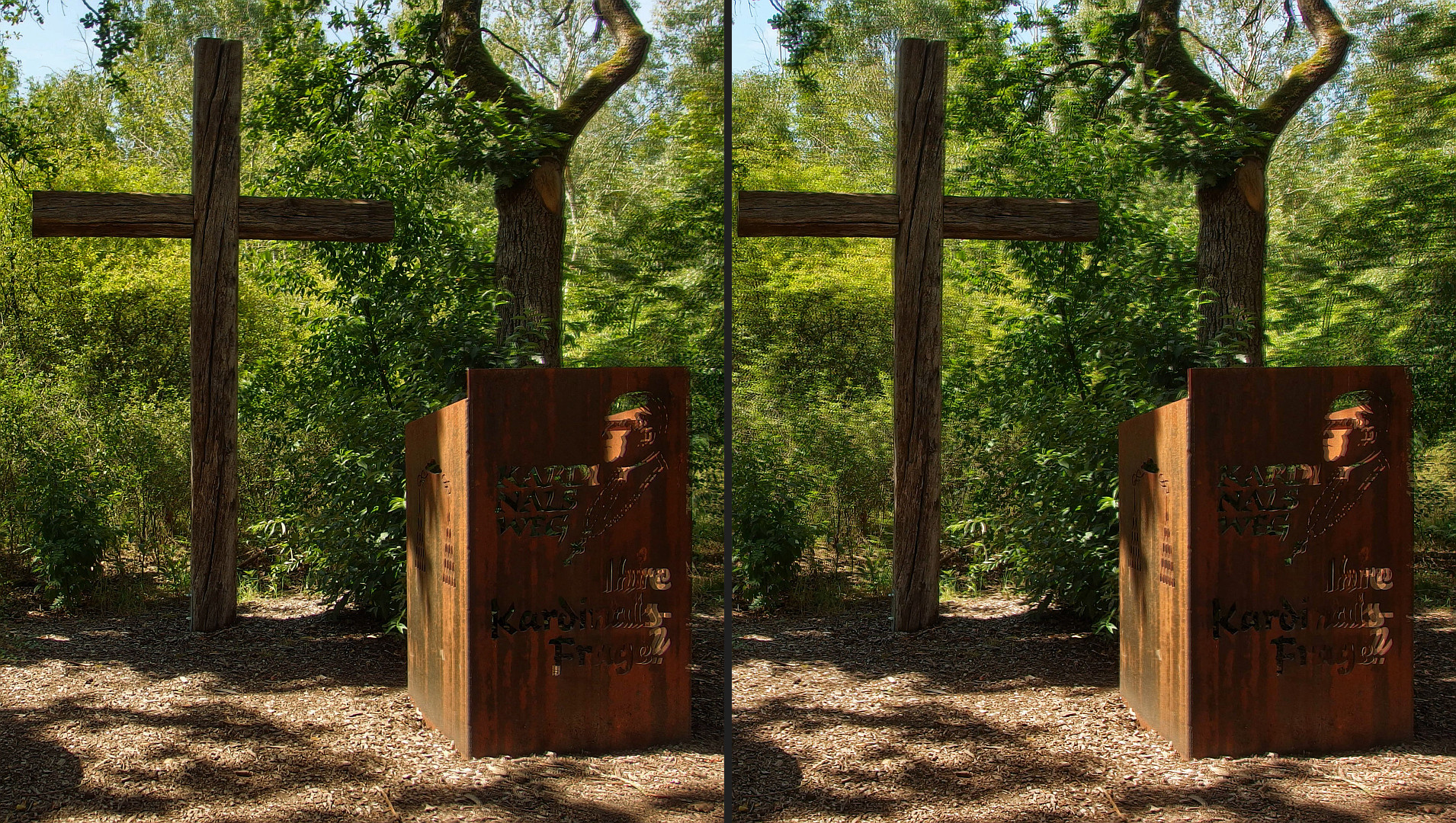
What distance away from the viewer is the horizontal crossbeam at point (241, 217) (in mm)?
4480

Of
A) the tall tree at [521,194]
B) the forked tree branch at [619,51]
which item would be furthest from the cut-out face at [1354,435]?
the tall tree at [521,194]

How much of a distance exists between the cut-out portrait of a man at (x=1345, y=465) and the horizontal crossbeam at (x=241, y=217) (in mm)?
3812

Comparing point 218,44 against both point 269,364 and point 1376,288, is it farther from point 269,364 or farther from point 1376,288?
point 1376,288

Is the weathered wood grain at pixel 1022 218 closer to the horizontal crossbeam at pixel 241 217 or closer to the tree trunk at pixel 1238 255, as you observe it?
the tree trunk at pixel 1238 255

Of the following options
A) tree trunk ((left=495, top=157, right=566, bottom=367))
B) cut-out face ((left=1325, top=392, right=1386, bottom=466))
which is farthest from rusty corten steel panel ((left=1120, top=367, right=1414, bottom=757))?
tree trunk ((left=495, top=157, right=566, bottom=367))

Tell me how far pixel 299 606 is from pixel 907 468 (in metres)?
3.04

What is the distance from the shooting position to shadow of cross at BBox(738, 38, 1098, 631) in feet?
13.0

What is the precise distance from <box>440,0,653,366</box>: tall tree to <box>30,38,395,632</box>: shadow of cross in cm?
60

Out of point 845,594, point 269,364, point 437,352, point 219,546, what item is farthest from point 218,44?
point 845,594

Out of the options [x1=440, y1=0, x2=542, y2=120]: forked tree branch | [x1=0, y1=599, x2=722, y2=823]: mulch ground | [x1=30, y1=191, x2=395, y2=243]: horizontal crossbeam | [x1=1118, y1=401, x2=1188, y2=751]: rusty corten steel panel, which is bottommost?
[x1=0, y1=599, x2=722, y2=823]: mulch ground

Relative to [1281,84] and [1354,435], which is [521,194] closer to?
[1281,84]

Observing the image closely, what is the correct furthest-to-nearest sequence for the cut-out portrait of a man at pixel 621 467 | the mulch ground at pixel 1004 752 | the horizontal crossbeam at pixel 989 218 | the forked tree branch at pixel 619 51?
the horizontal crossbeam at pixel 989 218, the forked tree branch at pixel 619 51, the cut-out portrait of a man at pixel 621 467, the mulch ground at pixel 1004 752

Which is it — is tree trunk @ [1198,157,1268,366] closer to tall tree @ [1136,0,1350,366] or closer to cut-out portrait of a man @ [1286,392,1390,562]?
tall tree @ [1136,0,1350,366]

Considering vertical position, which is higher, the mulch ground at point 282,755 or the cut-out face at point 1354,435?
the cut-out face at point 1354,435
